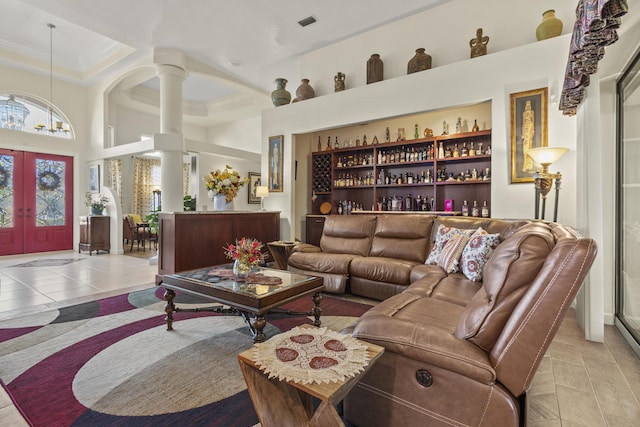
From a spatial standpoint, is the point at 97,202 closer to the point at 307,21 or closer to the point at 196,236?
the point at 196,236

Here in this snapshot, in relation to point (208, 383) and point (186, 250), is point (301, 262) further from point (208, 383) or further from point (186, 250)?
point (208, 383)

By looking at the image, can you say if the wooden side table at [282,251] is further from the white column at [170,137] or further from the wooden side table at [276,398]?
the wooden side table at [276,398]

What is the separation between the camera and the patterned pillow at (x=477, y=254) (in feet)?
8.64

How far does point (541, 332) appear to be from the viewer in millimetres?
1092

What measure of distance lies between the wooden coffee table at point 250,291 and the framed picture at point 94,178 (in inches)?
252

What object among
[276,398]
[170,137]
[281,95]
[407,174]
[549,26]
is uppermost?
[281,95]

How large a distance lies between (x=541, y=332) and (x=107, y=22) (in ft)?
21.3

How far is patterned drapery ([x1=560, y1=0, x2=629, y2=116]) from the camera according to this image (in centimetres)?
157

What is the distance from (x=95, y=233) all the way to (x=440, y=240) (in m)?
7.30

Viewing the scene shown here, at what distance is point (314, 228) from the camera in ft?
19.9

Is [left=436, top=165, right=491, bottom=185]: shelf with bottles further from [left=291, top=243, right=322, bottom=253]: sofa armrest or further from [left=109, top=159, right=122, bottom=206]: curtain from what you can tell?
[left=109, top=159, right=122, bottom=206]: curtain

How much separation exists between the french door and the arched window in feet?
1.87

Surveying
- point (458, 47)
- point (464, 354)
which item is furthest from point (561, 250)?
point (458, 47)

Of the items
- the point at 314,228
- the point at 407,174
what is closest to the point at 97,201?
the point at 314,228
